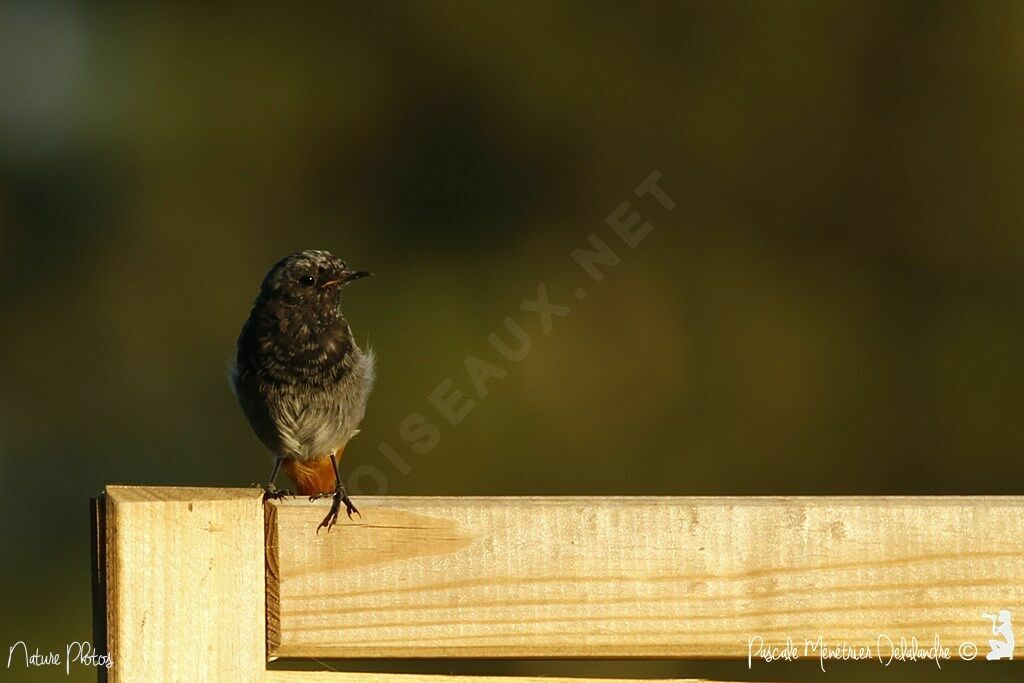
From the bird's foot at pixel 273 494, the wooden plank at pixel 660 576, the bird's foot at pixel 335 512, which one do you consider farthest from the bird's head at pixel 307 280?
the wooden plank at pixel 660 576

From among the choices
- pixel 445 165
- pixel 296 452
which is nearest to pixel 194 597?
pixel 296 452

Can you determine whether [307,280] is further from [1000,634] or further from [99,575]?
[1000,634]

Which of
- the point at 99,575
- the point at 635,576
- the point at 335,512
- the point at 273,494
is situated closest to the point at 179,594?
the point at 99,575

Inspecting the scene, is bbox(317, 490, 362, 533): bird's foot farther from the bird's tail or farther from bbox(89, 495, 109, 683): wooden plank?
the bird's tail

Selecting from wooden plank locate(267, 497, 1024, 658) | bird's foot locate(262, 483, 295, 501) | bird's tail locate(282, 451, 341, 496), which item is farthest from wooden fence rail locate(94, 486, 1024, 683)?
bird's tail locate(282, 451, 341, 496)

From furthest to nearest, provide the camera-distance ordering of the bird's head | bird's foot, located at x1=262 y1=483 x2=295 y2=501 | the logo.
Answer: the bird's head, bird's foot, located at x1=262 y1=483 x2=295 y2=501, the logo

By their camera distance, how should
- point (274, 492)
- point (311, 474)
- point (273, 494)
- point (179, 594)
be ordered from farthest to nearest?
point (311, 474) → point (274, 492) → point (273, 494) → point (179, 594)

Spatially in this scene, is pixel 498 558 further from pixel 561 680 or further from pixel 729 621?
pixel 729 621
